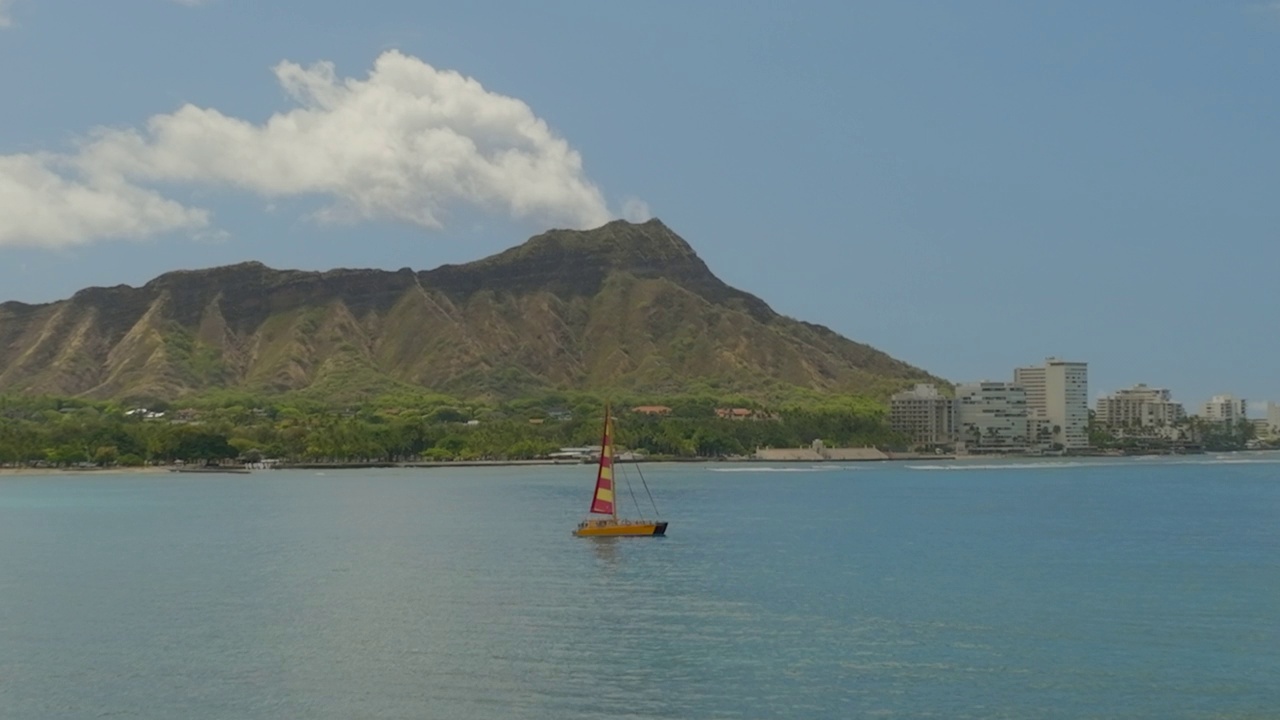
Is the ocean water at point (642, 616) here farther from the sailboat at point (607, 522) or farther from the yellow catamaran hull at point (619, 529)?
the sailboat at point (607, 522)

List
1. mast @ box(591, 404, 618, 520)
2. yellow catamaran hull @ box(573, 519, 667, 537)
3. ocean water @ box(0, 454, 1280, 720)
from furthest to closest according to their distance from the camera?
1. mast @ box(591, 404, 618, 520)
2. yellow catamaran hull @ box(573, 519, 667, 537)
3. ocean water @ box(0, 454, 1280, 720)

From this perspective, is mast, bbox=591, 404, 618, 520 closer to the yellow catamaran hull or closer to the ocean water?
the yellow catamaran hull

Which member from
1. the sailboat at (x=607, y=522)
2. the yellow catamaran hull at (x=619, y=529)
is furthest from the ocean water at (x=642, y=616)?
the sailboat at (x=607, y=522)

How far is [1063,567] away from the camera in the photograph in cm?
6362

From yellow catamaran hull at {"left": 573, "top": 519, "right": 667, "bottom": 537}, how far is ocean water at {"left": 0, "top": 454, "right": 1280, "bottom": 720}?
1071mm

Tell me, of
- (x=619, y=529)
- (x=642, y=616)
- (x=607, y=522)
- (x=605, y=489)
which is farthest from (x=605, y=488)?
(x=642, y=616)

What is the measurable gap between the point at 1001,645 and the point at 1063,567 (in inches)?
843

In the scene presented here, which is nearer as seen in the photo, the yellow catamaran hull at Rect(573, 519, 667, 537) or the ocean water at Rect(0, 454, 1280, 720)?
the ocean water at Rect(0, 454, 1280, 720)

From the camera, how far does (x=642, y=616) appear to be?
48.6m

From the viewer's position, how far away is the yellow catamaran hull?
76438mm

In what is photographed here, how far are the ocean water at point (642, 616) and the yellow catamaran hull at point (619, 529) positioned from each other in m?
1.07

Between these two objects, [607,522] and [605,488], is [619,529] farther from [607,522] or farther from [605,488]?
[605,488]

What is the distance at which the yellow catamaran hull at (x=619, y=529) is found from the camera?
76438 millimetres

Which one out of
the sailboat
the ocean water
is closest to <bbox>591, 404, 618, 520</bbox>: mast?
the sailboat
